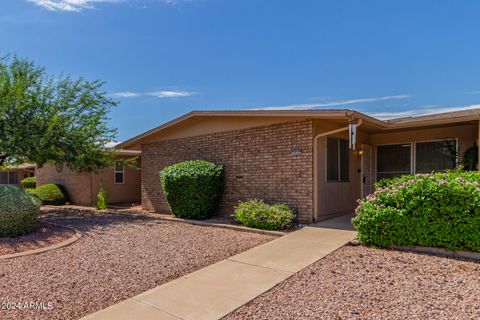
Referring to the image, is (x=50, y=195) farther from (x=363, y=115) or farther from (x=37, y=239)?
(x=363, y=115)

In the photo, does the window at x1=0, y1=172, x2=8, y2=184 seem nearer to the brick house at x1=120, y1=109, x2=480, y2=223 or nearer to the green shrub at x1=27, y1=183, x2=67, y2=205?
the green shrub at x1=27, y1=183, x2=67, y2=205

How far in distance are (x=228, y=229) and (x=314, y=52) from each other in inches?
336

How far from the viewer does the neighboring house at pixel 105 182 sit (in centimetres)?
1628

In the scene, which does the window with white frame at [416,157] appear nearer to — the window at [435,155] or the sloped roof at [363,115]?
the window at [435,155]

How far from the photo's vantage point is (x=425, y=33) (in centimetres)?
Result: 1007

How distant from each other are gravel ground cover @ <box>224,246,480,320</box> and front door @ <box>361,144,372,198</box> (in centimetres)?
563

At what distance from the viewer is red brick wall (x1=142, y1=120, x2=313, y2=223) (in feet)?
27.5

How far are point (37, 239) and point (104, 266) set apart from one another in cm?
285

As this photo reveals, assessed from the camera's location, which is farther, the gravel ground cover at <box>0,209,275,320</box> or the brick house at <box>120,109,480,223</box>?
the brick house at <box>120,109,480,223</box>

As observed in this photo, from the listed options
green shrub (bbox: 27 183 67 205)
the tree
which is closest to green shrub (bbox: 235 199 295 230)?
the tree

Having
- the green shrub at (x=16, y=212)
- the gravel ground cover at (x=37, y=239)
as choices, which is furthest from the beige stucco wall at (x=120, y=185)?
the green shrub at (x=16, y=212)

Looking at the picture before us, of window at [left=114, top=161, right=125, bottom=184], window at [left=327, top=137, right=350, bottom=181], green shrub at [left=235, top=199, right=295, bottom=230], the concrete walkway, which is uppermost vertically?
window at [left=327, top=137, right=350, bottom=181]

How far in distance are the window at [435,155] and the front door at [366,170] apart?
144cm

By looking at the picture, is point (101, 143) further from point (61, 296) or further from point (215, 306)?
point (215, 306)
